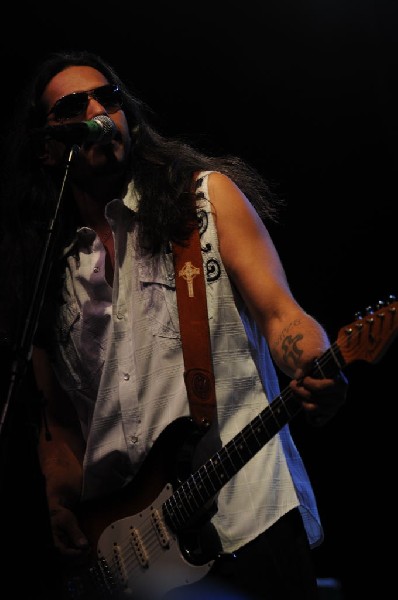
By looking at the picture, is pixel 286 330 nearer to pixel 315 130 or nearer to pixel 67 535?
pixel 67 535

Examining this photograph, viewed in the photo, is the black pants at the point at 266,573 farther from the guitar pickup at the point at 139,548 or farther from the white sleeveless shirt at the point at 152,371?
the guitar pickup at the point at 139,548

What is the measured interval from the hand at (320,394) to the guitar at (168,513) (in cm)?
2

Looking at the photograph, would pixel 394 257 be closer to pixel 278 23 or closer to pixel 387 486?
pixel 387 486

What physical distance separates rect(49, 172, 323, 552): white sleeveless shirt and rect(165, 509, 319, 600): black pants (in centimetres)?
4

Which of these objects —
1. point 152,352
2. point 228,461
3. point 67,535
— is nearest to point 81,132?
point 152,352

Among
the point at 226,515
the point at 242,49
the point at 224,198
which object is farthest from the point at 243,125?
the point at 226,515

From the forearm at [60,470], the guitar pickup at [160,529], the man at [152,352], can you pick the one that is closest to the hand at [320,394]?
the man at [152,352]

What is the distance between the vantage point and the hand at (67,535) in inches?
89.8

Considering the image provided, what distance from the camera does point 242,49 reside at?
3.79 m

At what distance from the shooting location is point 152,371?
2.26 meters

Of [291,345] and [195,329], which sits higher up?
[291,345]

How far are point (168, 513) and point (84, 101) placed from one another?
1.43 meters

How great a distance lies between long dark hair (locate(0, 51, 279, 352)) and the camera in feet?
7.86

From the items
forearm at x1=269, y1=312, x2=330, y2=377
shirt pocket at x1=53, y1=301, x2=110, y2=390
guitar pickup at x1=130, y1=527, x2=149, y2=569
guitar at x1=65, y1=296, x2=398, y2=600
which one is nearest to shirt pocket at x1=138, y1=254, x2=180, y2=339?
shirt pocket at x1=53, y1=301, x2=110, y2=390
